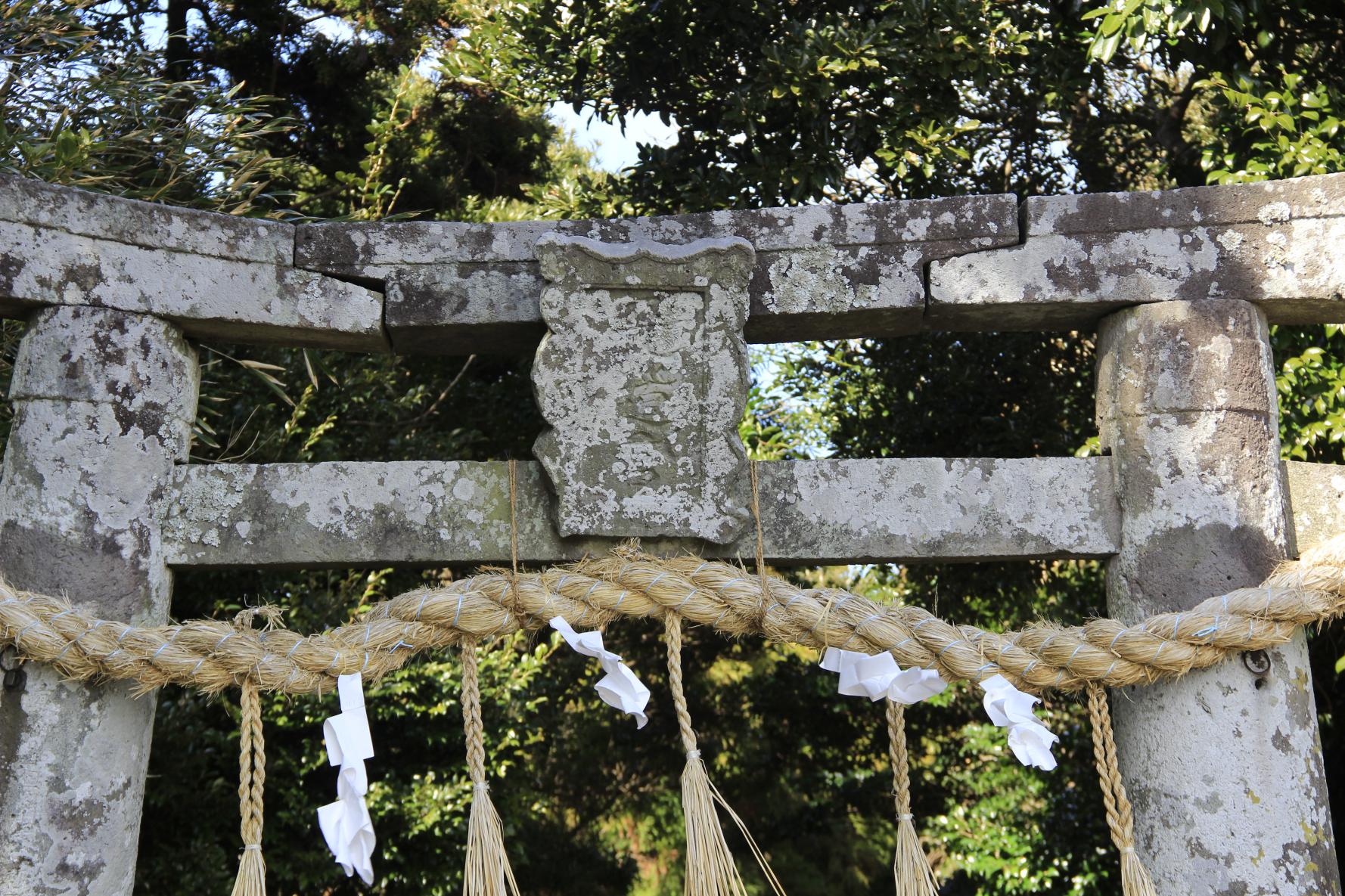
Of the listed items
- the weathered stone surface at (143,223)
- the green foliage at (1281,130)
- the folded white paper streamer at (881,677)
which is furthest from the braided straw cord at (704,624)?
the green foliage at (1281,130)

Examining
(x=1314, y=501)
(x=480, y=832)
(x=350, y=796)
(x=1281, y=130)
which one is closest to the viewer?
(x=350, y=796)

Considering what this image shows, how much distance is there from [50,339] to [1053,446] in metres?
3.68

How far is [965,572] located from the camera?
485 centimetres

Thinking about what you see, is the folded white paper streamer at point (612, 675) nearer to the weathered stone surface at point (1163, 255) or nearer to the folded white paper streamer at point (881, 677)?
the folded white paper streamer at point (881, 677)

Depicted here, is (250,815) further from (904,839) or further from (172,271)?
(904,839)

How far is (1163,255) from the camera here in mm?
2455

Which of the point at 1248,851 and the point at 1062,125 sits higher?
the point at 1062,125

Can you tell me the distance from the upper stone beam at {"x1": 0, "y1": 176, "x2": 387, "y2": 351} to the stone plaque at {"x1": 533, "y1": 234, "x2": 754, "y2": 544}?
464 millimetres

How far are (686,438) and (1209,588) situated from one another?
1126mm

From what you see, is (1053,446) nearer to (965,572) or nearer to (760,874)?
(965,572)

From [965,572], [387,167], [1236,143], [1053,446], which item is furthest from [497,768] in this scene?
[1236,143]

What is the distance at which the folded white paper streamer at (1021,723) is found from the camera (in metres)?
2.16

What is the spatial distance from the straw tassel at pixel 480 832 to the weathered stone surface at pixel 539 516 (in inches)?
12.1

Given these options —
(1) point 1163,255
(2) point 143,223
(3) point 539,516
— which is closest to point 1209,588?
(1) point 1163,255
